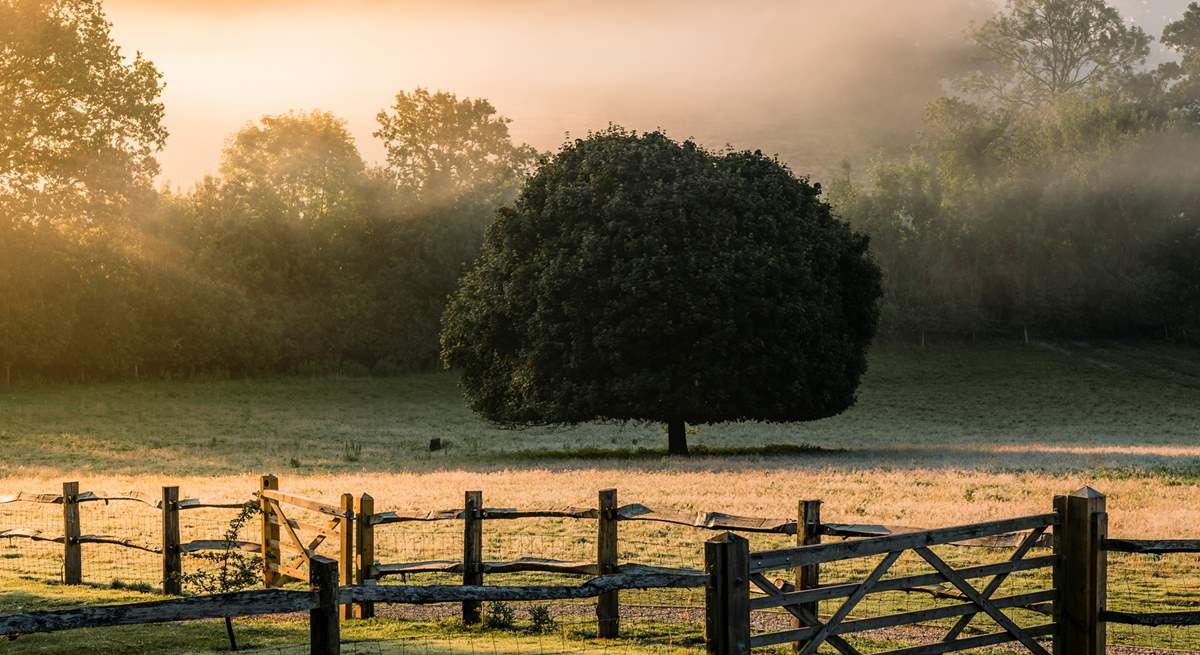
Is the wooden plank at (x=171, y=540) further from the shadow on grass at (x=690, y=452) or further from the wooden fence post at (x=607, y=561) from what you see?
the shadow on grass at (x=690, y=452)

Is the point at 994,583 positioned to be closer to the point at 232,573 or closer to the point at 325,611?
the point at 325,611

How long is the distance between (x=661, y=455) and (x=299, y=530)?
32200 millimetres

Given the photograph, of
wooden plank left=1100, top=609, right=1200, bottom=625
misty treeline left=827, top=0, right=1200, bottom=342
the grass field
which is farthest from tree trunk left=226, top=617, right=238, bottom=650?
misty treeline left=827, top=0, right=1200, bottom=342

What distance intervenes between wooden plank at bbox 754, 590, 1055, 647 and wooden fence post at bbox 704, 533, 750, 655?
381 millimetres

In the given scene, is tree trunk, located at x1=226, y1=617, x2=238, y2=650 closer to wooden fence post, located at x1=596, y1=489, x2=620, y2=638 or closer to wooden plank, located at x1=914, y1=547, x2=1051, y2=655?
wooden fence post, located at x1=596, y1=489, x2=620, y2=638

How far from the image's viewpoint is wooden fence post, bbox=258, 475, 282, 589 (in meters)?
17.8

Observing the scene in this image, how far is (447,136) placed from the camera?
117 m

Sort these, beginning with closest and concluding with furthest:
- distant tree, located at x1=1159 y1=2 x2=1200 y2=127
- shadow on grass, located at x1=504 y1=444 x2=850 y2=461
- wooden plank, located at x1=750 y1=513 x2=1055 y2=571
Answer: wooden plank, located at x1=750 y1=513 x2=1055 y2=571, shadow on grass, located at x1=504 y1=444 x2=850 y2=461, distant tree, located at x1=1159 y1=2 x2=1200 y2=127

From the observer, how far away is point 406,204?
89.8m

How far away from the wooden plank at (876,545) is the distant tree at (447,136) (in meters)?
104

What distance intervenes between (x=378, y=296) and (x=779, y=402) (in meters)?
42.9

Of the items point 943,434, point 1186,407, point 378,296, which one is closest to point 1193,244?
point 1186,407

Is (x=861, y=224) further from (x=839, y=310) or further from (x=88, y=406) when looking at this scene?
(x=88, y=406)

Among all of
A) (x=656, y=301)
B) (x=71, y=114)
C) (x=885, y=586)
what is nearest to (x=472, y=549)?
(x=885, y=586)
